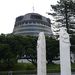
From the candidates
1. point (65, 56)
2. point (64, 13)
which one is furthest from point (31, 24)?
point (65, 56)

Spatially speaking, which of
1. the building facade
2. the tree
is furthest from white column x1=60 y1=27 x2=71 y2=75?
the building facade

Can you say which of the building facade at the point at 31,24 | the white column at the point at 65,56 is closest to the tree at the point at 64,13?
the white column at the point at 65,56

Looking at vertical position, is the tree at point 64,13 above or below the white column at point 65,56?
above

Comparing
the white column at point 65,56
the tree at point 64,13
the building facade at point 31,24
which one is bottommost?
the white column at point 65,56

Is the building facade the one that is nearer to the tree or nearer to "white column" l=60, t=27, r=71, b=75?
the tree

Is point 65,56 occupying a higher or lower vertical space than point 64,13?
lower

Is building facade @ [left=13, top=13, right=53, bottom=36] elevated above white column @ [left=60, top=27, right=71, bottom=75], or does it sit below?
above

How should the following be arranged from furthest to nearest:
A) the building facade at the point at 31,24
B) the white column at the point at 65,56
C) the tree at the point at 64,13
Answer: the building facade at the point at 31,24 → the tree at the point at 64,13 → the white column at the point at 65,56

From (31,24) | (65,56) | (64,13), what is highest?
(31,24)

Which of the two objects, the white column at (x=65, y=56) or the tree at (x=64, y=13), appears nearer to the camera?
the white column at (x=65, y=56)

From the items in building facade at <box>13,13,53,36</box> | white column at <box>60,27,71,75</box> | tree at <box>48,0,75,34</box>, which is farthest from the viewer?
building facade at <box>13,13,53,36</box>

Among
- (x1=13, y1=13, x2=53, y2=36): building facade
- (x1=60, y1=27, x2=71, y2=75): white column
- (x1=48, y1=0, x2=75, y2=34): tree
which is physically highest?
(x1=13, y1=13, x2=53, y2=36): building facade

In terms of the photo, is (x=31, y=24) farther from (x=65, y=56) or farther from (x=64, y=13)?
(x=65, y=56)

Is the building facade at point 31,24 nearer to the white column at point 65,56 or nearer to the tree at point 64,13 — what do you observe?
the tree at point 64,13
